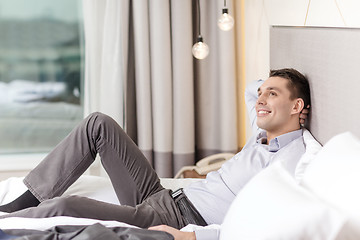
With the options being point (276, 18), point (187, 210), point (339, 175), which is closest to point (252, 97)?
point (276, 18)

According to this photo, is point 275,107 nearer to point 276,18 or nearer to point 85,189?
point 276,18

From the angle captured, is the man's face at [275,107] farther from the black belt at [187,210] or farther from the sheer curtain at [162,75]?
the sheer curtain at [162,75]

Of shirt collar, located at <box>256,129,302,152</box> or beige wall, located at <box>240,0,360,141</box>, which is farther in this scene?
shirt collar, located at <box>256,129,302,152</box>

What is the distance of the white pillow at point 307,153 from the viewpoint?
5.83ft

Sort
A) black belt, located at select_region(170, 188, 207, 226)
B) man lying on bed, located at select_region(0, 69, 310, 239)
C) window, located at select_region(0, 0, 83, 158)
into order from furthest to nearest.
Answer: window, located at select_region(0, 0, 83, 158)
black belt, located at select_region(170, 188, 207, 226)
man lying on bed, located at select_region(0, 69, 310, 239)

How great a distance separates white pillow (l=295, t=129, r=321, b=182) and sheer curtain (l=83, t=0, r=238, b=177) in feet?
4.73

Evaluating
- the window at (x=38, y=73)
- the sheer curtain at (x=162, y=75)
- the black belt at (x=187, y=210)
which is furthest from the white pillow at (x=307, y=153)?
the window at (x=38, y=73)

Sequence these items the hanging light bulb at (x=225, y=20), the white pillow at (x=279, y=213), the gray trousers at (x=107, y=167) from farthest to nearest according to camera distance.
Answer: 1. the hanging light bulb at (x=225, y=20)
2. the gray trousers at (x=107, y=167)
3. the white pillow at (x=279, y=213)

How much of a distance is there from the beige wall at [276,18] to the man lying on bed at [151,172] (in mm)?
273

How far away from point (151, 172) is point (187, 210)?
0.91 ft

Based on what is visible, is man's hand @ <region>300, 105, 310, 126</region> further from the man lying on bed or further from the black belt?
the black belt

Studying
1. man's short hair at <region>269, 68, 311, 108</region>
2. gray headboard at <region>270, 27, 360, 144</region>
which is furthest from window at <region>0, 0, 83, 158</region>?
man's short hair at <region>269, 68, 311, 108</region>

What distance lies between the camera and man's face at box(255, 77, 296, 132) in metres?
2.23

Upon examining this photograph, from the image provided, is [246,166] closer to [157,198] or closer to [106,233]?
[157,198]
